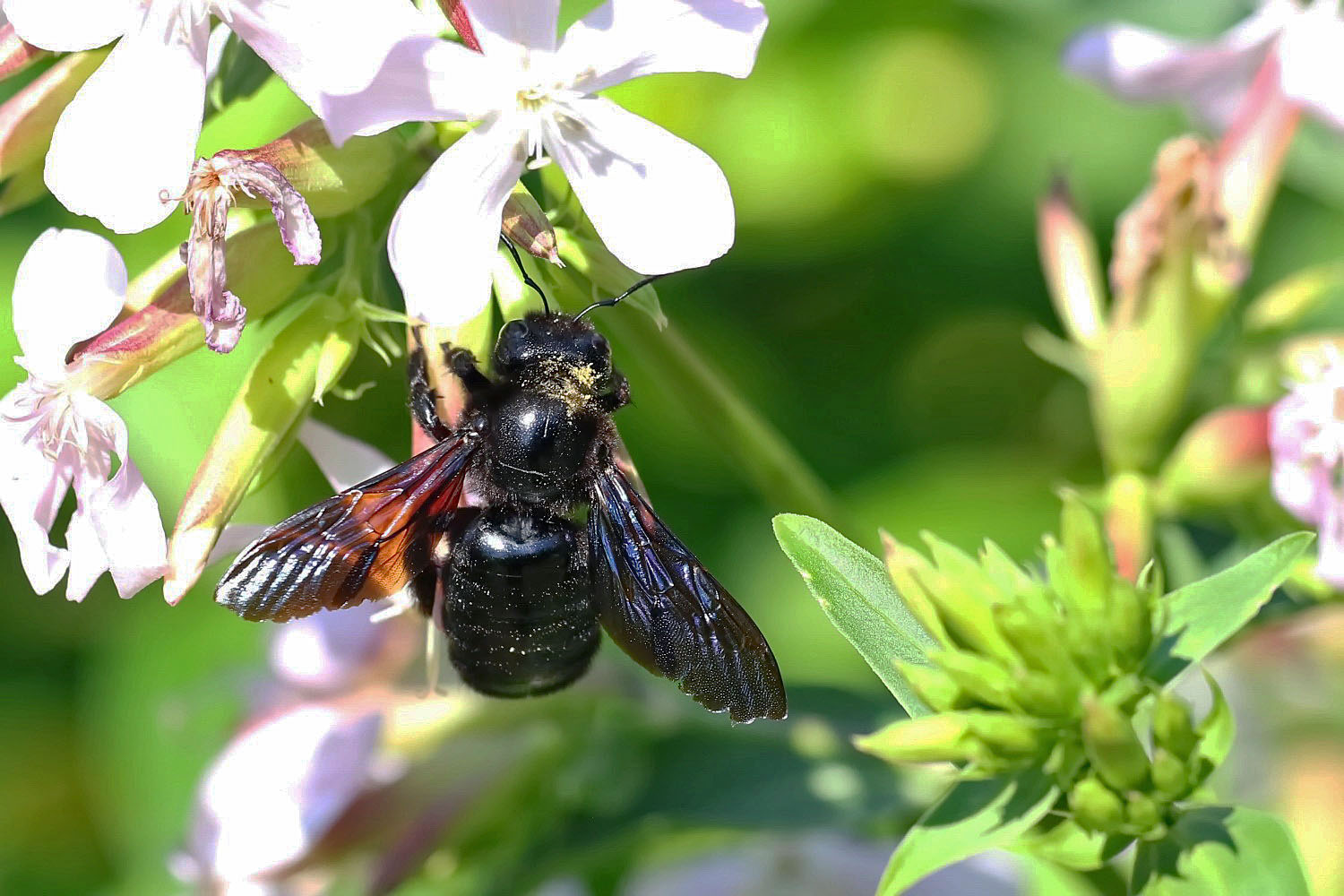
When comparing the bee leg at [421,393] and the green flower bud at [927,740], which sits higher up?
the bee leg at [421,393]

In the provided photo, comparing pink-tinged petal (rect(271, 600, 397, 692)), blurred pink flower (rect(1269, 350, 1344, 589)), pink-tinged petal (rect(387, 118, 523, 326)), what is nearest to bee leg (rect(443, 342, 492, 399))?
pink-tinged petal (rect(387, 118, 523, 326))

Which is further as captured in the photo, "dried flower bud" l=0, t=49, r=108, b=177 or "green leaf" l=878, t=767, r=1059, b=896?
"dried flower bud" l=0, t=49, r=108, b=177

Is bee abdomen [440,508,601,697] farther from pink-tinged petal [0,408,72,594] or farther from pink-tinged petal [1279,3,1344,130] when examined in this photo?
pink-tinged petal [1279,3,1344,130]

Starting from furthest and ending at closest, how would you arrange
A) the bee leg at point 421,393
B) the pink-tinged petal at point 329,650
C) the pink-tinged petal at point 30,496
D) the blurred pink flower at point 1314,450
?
the pink-tinged petal at point 329,650, the blurred pink flower at point 1314,450, the bee leg at point 421,393, the pink-tinged petal at point 30,496

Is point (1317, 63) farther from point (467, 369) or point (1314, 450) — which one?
point (467, 369)

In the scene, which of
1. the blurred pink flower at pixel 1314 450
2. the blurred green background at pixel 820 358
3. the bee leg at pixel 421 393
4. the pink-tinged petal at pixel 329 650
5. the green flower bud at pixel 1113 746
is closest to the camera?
the green flower bud at pixel 1113 746

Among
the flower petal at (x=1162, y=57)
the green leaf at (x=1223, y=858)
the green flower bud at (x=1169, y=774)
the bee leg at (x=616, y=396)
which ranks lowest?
the green leaf at (x=1223, y=858)

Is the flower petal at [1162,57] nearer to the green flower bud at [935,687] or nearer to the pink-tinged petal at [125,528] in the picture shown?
the green flower bud at [935,687]

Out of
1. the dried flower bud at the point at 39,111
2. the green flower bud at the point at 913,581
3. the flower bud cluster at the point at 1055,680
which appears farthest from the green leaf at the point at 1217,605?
the dried flower bud at the point at 39,111
